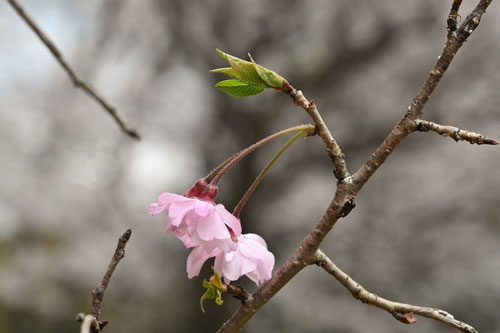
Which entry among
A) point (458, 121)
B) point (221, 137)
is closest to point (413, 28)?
point (458, 121)

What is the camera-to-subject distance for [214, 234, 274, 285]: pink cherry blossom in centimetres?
39

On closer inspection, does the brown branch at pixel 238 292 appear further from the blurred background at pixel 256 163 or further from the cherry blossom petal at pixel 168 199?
the blurred background at pixel 256 163

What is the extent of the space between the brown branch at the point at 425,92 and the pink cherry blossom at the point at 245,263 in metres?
0.09

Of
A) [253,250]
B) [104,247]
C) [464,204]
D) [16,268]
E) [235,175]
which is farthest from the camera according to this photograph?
[104,247]

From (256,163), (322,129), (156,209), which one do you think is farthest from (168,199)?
(256,163)

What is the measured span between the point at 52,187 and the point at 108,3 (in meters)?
0.83

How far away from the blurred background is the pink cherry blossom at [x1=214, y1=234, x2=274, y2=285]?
153cm

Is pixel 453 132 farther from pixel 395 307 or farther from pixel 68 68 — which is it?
pixel 68 68

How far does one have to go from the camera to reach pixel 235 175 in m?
2.04

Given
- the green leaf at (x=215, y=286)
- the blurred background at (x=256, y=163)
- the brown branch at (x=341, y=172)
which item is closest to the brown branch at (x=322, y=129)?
the brown branch at (x=341, y=172)

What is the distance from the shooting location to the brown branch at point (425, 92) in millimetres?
331

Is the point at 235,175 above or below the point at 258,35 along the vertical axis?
below

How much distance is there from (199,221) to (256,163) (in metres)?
1.64

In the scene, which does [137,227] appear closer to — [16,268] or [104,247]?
[104,247]
